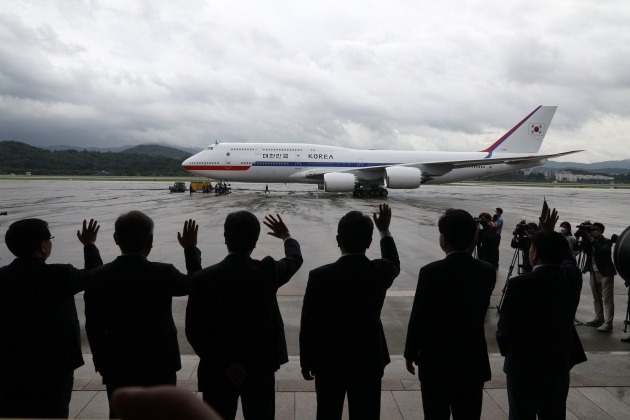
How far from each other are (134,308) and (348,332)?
143 cm

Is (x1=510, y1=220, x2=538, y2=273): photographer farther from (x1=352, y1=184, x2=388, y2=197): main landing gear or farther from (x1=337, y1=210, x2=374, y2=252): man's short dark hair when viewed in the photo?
(x1=352, y1=184, x2=388, y2=197): main landing gear

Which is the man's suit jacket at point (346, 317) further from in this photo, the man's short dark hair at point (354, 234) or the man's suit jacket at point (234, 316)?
the man's suit jacket at point (234, 316)

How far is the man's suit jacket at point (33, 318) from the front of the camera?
2875 millimetres

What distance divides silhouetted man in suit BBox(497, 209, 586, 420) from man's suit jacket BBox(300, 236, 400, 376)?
911 mm

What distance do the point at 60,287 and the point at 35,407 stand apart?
31.2 inches

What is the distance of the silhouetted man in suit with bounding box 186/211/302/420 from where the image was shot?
286cm

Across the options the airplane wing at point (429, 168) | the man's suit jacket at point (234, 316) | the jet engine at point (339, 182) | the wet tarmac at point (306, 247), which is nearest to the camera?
the man's suit jacket at point (234, 316)

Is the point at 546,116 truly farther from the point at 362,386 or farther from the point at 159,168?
the point at 159,168

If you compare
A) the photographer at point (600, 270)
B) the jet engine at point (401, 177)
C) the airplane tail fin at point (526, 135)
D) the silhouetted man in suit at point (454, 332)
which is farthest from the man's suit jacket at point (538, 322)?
the airplane tail fin at point (526, 135)

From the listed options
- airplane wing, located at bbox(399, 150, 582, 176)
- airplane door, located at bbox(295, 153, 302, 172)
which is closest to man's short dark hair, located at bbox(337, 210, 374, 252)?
airplane wing, located at bbox(399, 150, 582, 176)

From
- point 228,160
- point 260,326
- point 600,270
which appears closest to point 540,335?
point 260,326

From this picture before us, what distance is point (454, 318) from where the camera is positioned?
9.88ft

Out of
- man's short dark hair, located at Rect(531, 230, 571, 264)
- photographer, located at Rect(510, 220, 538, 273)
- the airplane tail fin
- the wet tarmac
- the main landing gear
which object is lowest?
the wet tarmac

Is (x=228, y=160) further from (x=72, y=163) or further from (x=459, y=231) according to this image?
(x=72, y=163)
